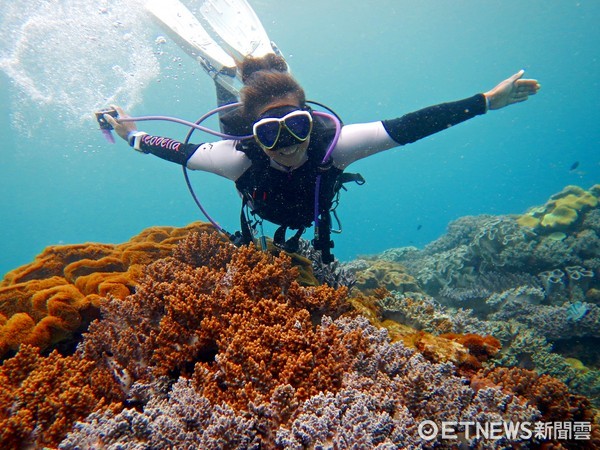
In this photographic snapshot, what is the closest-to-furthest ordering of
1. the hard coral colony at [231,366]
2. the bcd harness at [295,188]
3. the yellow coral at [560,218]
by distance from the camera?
the hard coral colony at [231,366], the bcd harness at [295,188], the yellow coral at [560,218]

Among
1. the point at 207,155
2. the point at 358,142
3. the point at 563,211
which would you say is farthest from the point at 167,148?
the point at 563,211

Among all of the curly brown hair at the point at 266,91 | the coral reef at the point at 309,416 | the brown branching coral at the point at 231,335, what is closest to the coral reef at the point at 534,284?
the coral reef at the point at 309,416

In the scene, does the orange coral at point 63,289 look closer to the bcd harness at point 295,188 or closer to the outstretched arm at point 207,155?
the outstretched arm at point 207,155

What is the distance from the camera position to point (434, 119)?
357 centimetres

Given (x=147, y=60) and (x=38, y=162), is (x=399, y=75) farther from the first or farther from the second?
(x=38, y=162)

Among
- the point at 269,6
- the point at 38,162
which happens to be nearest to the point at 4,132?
the point at 38,162

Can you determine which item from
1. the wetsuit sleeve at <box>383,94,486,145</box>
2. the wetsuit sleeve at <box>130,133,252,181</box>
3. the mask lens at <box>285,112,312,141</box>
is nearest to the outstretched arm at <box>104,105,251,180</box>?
the wetsuit sleeve at <box>130,133,252,181</box>

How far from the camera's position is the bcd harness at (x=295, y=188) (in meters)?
4.05

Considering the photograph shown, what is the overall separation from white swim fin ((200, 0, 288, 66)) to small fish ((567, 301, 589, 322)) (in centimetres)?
932

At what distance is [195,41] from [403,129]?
740 centimetres

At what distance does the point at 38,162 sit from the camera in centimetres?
8288

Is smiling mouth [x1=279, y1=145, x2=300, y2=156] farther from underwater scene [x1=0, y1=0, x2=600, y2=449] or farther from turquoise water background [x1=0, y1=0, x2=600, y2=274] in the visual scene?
turquoise water background [x1=0, y1=0, x2=600, y2=274]

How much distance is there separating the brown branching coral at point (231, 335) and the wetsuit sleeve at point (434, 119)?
1.98 meters

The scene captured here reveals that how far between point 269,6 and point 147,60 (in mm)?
21509
